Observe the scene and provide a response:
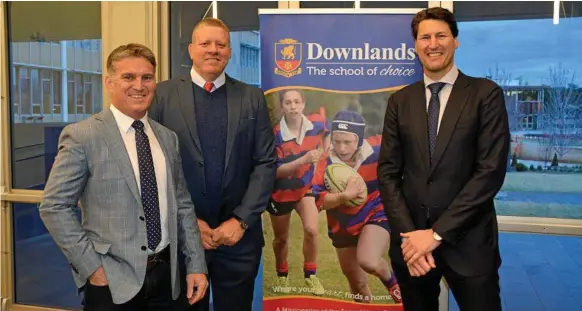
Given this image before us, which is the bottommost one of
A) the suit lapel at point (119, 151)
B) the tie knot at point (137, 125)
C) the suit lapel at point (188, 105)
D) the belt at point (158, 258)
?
the belt at point (158, 258)

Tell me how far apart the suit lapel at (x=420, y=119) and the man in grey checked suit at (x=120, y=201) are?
1.00 m

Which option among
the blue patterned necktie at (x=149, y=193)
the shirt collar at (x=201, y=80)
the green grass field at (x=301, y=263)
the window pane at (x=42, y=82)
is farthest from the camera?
the window pane at (x=42, y=82)

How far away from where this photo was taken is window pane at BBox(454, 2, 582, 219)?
10.5ft

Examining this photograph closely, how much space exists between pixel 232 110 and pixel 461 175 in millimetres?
1043

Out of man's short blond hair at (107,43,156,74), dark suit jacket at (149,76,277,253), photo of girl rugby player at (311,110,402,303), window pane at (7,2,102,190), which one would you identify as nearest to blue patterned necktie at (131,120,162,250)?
man's short blond hair at (107,43,156,74)

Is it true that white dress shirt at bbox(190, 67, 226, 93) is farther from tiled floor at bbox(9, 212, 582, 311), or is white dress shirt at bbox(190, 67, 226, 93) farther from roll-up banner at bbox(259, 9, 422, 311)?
tiled floor at bbox(9, 212, 582, 311)

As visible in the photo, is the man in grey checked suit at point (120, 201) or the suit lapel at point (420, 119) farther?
the suit lapel at point (420, 119)

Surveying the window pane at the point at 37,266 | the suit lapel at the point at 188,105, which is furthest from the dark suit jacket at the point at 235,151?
the window pane at the point at 37,266

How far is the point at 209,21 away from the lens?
8.22ft

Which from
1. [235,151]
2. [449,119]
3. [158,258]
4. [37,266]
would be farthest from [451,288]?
[37,266]

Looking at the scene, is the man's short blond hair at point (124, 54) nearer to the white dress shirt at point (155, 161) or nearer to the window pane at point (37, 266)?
the white dress shirt at point (155, 161)

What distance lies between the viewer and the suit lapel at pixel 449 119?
2213mm

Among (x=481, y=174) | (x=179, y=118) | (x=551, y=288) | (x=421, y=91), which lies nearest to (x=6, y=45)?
(x=179, y=118)

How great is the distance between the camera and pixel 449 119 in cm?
223
